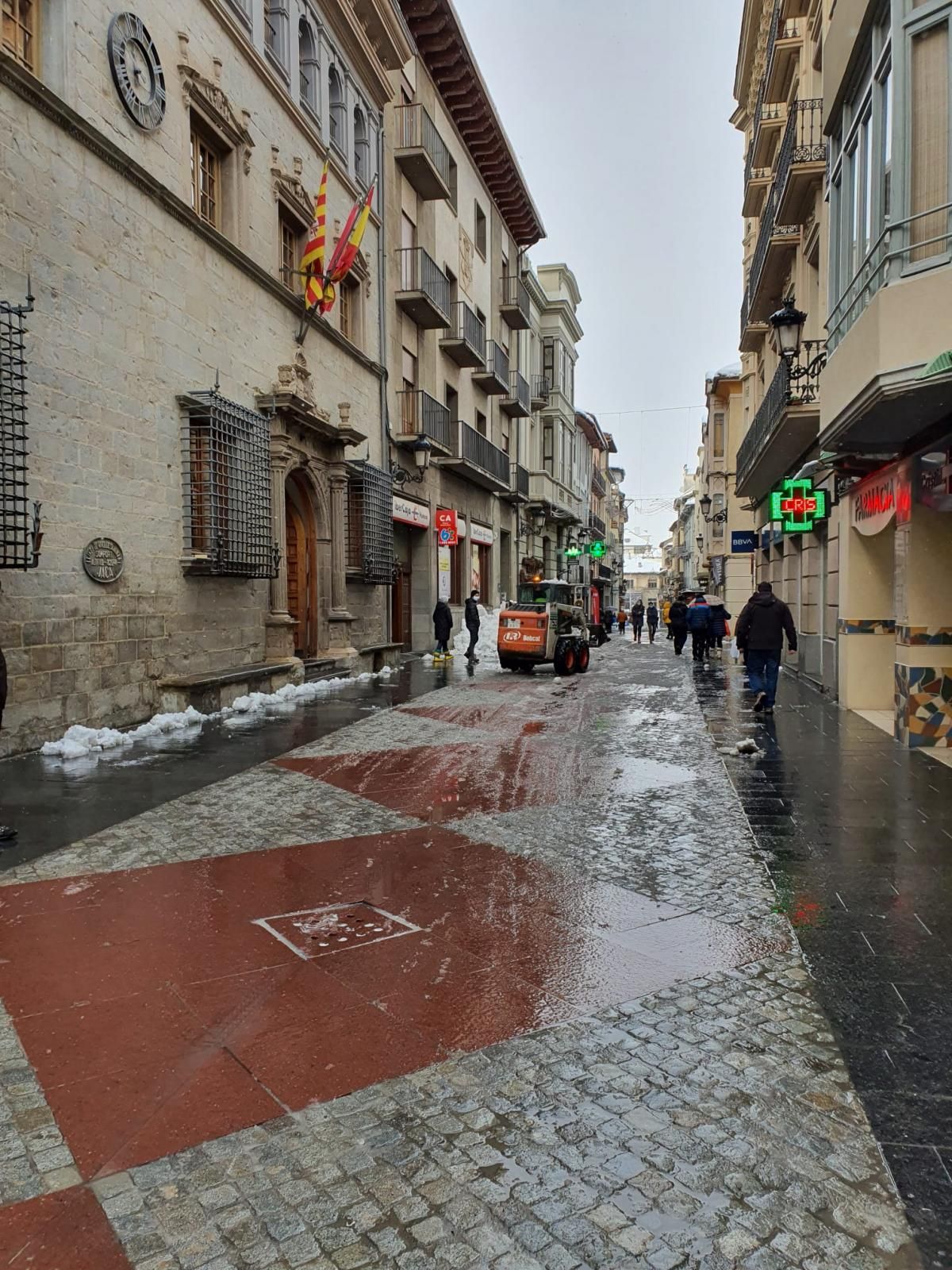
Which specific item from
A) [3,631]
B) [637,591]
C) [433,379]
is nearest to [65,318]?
[3,631]

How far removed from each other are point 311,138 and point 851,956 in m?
16.2

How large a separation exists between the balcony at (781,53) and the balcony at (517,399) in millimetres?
13556

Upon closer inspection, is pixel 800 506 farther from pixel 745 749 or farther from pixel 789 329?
pixel 745 749

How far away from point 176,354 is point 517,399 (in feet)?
74.4

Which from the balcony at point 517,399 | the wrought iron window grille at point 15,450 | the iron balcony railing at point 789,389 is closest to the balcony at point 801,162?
the iron balcony railing at point 789,389

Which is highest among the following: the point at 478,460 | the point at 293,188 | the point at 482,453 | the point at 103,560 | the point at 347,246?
the point at 293,188

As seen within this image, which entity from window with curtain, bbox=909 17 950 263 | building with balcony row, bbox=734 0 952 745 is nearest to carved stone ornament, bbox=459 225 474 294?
building with balcony row, bbox=734 0 952 745

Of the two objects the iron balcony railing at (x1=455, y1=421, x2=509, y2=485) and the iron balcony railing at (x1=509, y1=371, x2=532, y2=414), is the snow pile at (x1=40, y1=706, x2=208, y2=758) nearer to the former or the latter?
the iron balcony railing at (x1=455, y1=421, x2=509, y2=485)

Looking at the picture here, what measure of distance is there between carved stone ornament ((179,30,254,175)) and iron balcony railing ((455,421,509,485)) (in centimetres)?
1195

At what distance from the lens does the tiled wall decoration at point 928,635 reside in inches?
343

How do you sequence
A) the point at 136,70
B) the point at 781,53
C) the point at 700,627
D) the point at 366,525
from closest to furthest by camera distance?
the point at 136,70 < the point at 781,53 < the point at 366,525 < the point at 700,627

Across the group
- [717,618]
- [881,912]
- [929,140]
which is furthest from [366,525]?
[881,912]

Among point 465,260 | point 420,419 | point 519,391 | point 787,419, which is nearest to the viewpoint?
point 787,419

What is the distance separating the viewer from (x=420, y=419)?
2192 cm
